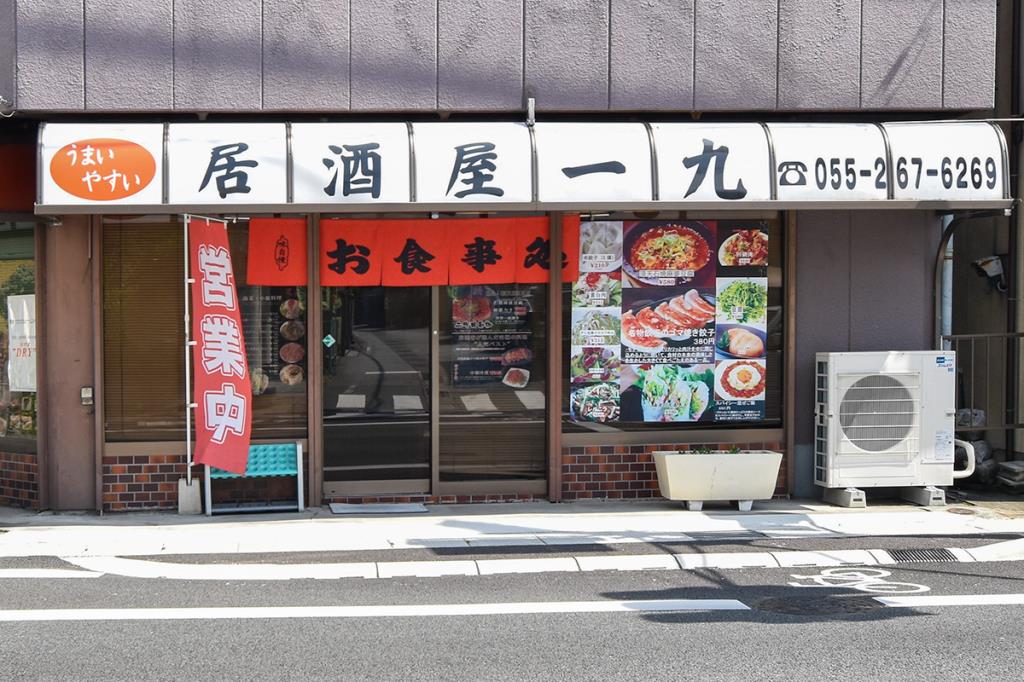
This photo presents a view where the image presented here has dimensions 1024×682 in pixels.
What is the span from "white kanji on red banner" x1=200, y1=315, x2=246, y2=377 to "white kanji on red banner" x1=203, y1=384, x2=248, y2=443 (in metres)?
0.18

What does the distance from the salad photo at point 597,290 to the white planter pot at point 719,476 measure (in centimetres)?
162

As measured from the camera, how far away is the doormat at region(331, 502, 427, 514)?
434 inches

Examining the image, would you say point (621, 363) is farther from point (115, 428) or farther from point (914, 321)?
point (115, 428)

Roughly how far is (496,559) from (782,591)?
2.25 m

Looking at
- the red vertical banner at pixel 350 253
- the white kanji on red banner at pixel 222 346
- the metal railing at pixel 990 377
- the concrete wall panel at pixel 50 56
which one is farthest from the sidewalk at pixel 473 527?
the concrete wall panel at pixel 50 56

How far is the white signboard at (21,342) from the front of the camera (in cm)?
1125

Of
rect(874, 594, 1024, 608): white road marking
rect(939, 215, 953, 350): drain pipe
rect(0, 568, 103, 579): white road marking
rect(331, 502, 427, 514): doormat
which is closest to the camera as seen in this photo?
rect(874, 594, 1024, 608): white road marking

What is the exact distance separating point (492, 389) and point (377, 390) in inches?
45.1

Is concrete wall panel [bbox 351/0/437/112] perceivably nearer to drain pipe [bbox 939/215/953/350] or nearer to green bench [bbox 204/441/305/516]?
green bench [bbox 204/441/305/516]

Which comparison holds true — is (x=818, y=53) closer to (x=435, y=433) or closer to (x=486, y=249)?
(x=486, y=249)

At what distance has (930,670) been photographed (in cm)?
633

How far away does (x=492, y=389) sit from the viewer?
11.5 metres

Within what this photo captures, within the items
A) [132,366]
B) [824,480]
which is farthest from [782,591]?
[132,366]

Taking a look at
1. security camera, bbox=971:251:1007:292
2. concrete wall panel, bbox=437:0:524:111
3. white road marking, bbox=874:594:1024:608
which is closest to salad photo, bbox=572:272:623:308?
concrete wall panel, bbox=437:0:524:111
